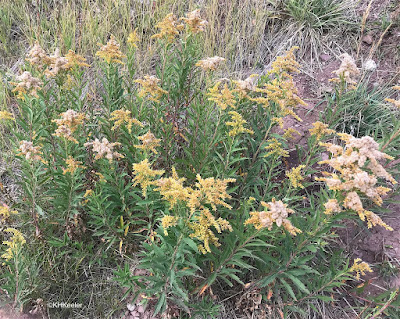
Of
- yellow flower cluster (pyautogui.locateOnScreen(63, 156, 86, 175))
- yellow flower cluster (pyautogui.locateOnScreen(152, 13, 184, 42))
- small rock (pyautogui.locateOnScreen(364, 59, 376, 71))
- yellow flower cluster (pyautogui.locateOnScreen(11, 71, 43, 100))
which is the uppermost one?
yellow flower cluster (pyautogui.locateOnScreen(152, 13, 184, 42))

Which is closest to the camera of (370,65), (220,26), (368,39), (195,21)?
Answer: (195,21)

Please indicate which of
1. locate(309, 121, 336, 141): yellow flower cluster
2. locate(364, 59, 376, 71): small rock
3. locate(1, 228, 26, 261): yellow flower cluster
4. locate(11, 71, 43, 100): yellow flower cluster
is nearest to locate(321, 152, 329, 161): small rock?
locate(309, 121, 336, 141): yellow flower cluster

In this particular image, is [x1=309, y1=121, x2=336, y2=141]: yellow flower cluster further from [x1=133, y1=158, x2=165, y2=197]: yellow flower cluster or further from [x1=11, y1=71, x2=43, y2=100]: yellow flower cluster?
[x1=11, y1=71, x2=43, y2=100]: yellow flower cluster

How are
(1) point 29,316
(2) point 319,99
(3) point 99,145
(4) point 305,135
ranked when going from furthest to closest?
(2) point 319,99 < (4) point 305,135 < (1) point 29,316 < (3) point 99,145

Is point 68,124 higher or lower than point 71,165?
higher

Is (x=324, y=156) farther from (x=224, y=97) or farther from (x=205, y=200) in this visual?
(x=205, y=200)

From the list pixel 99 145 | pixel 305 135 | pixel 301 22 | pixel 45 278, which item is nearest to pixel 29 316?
pixel 45 278

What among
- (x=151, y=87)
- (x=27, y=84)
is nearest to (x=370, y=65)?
(x=151, y=87)

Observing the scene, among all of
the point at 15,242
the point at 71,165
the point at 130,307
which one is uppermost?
the point at 71,165

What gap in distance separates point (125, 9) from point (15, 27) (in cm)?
176

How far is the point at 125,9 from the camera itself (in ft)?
14.3

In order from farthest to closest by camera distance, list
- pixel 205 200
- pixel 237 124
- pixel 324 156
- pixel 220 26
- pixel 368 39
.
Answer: pixel 220 26
pixel 368 39
pixel 324 156
pixel 237 124
pixel 205 200

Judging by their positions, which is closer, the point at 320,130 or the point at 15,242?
the point at 15,242

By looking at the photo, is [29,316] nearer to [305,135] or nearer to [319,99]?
[305,135]
